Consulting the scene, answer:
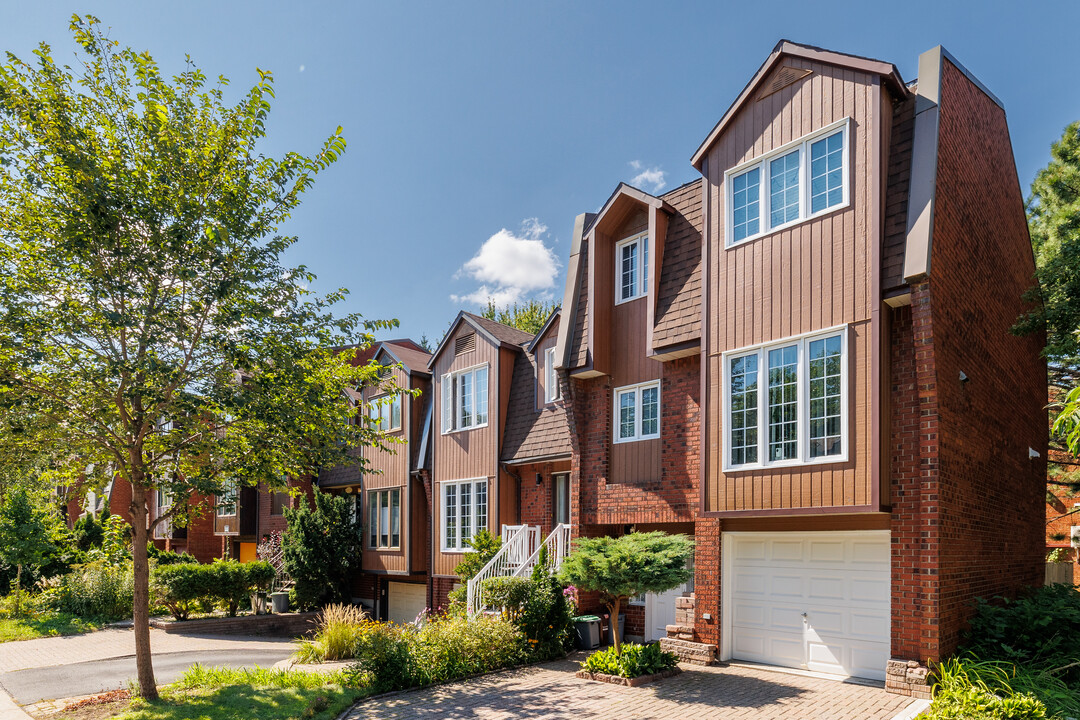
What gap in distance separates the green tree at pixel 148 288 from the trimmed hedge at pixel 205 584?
1029cm

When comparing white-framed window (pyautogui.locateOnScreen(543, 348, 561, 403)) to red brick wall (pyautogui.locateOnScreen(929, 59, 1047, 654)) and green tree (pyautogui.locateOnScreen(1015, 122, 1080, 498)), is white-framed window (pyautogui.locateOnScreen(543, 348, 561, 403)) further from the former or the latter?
green tree (pyautogui.locateOnScreen(1015, 122, 1080, 498))

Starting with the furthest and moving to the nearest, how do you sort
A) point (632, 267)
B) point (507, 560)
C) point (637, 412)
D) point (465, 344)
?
point (465, 344) → point (507, 560) → point (632, 267) → point (637, 412)

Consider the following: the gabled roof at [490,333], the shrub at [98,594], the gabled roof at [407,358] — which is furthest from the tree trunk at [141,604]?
the shrub at [98,594]

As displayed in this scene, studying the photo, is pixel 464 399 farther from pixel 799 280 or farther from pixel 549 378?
pixel 799 280

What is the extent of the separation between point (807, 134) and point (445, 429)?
12571 mm

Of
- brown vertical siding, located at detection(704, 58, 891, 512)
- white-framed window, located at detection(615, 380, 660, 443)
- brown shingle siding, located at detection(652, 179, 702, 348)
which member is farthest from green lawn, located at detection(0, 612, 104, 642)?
brown vertical siding, located at detection(704, 58, 891, 512)

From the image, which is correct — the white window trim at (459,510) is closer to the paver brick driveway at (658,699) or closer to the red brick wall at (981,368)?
the paver brick driveway at (658,699)

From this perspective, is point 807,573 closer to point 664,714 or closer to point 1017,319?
point 664,714

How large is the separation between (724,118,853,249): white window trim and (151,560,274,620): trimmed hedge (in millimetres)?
17548

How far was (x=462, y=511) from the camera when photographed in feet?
65.4

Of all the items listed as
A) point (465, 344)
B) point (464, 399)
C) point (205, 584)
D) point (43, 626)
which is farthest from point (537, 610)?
point (43, 626)

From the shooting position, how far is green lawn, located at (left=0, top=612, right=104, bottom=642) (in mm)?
18656

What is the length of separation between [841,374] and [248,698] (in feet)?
31.0

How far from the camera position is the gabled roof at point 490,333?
64.8ft
